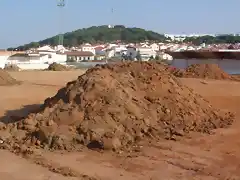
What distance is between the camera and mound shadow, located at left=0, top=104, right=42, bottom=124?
13091mm

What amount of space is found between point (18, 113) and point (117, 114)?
5.14 m

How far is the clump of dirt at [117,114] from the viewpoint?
978cm

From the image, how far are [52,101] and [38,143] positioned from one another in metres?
2.32

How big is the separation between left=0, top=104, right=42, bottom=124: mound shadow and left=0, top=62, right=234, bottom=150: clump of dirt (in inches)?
70.0

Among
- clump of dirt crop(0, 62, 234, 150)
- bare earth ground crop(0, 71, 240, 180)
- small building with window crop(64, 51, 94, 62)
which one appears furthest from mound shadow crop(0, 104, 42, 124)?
small building with window crop(64, 51, 94, 62)

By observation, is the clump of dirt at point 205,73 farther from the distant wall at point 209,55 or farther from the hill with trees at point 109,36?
the hill with trees at point 109,36

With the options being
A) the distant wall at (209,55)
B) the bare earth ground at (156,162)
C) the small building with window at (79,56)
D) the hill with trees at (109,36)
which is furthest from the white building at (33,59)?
the hill with trees at (109,36)

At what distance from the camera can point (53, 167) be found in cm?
815

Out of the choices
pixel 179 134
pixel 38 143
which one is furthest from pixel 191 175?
pixel 38 143

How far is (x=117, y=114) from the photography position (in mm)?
10289

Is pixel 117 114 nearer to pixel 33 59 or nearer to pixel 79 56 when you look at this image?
pixel 33 59

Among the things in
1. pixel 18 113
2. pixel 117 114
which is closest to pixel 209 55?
pixel 18 113

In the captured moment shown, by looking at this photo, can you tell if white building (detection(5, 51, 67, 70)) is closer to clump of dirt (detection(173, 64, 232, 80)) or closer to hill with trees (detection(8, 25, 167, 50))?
clump of dirt (detection(173, 64, 232, 80))

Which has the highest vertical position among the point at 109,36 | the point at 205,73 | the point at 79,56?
the point at 109,36
